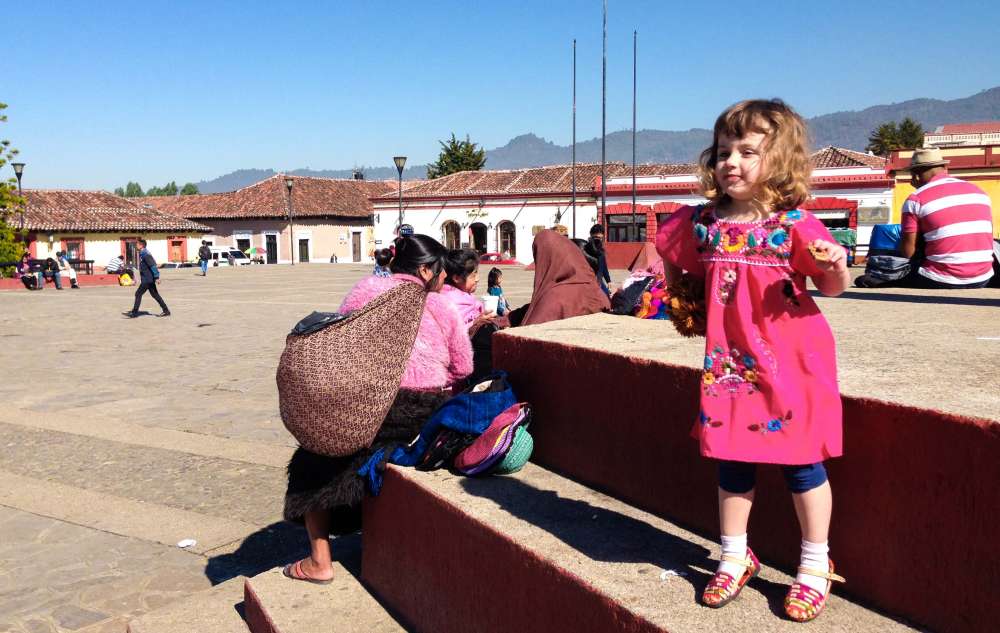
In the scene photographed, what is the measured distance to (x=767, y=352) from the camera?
2.07 m

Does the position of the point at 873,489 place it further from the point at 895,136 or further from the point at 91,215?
the point at 895,136

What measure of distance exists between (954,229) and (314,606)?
5.15m

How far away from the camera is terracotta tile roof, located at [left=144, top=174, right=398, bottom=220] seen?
58562mm

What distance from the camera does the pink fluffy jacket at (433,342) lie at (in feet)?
11.6

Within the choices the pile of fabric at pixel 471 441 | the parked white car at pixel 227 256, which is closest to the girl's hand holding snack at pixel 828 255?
the pile of fabric at pixel 471 441

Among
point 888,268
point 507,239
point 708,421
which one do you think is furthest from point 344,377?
point 507,239

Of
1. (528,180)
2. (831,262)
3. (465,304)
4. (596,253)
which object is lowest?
(465,304)

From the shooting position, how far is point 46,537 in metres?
4.52

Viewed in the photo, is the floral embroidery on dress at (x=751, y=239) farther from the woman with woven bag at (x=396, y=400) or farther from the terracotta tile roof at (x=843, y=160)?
the terracotta tile roof at (x=843, y=160)

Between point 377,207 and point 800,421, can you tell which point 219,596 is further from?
point 377,207

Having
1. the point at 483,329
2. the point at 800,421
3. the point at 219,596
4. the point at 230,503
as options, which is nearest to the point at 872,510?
the point at 800,421

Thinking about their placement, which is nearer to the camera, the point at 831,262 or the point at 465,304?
the point at 831,262

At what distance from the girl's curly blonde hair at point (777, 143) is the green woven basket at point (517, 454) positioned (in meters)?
1.37

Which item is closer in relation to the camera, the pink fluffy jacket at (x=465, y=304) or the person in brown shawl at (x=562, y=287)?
the person in brown shawl at (x=562, y=287)
